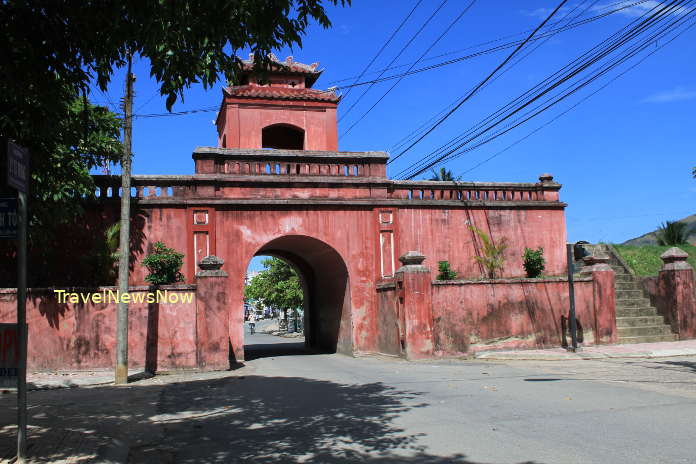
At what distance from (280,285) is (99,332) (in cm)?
2586

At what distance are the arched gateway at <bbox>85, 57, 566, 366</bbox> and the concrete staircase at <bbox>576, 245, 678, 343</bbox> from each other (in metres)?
1.93

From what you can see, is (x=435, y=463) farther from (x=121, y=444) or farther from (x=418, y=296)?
(x=418, y=296)

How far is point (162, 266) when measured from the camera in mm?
15891

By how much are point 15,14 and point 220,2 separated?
6.88 ft

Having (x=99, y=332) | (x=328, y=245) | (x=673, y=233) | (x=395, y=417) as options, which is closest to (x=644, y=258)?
(x=673, y=233)

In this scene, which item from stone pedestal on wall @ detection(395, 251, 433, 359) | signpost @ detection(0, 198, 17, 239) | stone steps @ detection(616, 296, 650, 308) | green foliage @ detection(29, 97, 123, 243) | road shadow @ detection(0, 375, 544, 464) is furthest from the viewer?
stone steps @ detection(616, 296, 650, 308)

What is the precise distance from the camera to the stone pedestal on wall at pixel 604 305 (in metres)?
16.8

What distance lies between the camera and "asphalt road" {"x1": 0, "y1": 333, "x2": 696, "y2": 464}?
6066 millimetres

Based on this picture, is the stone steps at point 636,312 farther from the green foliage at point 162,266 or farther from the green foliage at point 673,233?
the green foliage at point 162,266

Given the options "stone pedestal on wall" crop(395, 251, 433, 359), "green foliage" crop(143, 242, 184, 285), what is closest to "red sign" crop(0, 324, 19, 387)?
"green foliage" crop(143, 242, 184, 285)

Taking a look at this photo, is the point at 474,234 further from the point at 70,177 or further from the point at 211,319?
the point at 70,177

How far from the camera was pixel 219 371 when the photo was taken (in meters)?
14.9

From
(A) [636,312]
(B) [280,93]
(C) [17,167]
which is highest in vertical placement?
(B) [280,93]

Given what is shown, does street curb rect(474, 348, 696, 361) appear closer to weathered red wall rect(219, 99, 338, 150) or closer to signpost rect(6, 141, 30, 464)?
weathered red wall rect(219, 99, 338, 150)
